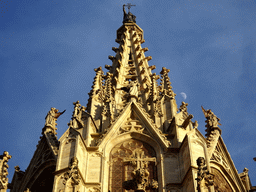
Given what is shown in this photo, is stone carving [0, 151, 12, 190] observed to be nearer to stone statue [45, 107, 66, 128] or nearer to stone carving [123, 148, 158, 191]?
stone carving [123, 148, 158, 191]

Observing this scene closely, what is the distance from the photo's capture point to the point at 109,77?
33469 millimetres

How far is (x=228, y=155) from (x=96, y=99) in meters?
7.38

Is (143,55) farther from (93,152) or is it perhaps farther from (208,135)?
(93,152)

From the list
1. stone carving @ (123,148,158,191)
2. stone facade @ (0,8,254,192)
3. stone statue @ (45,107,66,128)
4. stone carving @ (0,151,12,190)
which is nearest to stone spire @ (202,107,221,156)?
stone facade @ (0,8,254,192)

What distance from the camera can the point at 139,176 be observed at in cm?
2291

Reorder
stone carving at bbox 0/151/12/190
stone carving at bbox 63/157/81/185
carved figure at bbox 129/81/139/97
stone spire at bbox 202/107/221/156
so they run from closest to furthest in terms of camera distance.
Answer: stone carving at bbox 63/157/81/185 → stone carving at bbox 0/151/12/190 → stone spire at bbox 202/107/221/156 → carved figure at bbox 129/81/139/97

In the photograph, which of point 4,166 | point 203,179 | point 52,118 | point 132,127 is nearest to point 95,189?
point 4,166

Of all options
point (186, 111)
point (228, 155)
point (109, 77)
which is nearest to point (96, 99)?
point (109, 77)

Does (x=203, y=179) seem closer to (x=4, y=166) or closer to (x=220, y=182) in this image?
(x=220, y=182)

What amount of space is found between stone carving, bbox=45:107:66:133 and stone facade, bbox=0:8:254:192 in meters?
0.05

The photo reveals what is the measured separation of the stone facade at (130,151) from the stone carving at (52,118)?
0.17 ft

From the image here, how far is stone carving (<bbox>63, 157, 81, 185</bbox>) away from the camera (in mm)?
22047

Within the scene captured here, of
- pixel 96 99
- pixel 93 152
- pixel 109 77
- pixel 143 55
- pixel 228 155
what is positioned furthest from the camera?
pixel 143 55

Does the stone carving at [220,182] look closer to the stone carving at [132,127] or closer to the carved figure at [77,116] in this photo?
the stone carving at [132,127]
